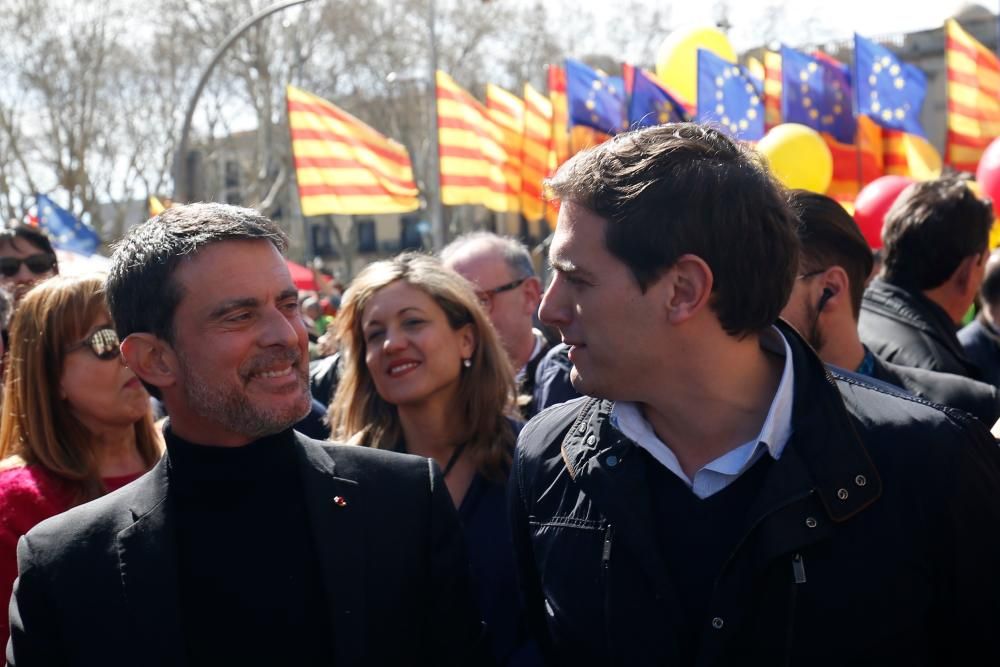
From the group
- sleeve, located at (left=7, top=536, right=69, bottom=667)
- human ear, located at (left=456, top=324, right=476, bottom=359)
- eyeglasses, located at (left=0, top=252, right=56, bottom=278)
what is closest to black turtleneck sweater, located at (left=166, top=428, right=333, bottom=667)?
sleeve, located at (left=7, top=536, right=69, bottom=667)

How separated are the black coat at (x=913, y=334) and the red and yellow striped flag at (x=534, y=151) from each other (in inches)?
349

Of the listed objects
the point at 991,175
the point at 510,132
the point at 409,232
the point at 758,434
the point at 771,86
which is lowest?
the point at 409,232

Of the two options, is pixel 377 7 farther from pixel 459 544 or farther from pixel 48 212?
pixel 459 544

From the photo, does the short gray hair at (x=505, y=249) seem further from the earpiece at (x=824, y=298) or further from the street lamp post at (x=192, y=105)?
the street lamp post at (x=192, y=105)

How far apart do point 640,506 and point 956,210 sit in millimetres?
2379

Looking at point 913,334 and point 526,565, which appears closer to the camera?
point 526,565

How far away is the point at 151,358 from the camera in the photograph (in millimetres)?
2441

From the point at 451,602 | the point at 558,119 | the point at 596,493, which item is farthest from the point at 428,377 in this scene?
the point at 558,119

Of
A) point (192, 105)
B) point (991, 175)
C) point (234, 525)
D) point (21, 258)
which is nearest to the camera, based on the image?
point (234, 525)

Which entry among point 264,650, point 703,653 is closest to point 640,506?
point 703,653

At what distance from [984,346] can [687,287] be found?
12.0 feet

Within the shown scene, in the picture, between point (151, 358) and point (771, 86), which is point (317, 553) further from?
point (771, 86)

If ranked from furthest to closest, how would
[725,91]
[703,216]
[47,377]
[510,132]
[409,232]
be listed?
[409,232] < [510,132] < [725,91] < [47,377] < [703,216]

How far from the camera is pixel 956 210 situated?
3.87m
